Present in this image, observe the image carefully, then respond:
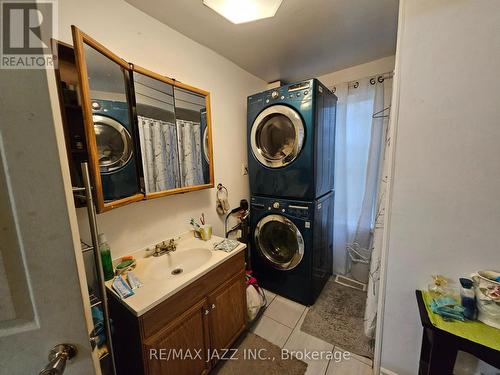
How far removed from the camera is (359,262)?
7.18ft

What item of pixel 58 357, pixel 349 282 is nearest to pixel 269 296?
pixel 349 282

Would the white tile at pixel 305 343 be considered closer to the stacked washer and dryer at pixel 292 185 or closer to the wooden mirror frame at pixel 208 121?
the stacked washer and dryer at pixel 292 185

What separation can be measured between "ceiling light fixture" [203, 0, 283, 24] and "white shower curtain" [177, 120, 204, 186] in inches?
27.8

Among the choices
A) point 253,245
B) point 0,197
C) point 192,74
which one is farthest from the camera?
point 253,245

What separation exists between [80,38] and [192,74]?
32.6 inches

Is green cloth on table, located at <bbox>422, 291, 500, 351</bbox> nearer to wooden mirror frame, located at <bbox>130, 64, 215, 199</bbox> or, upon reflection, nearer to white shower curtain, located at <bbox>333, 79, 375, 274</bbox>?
white shower curtain, located at <bbox>333, 79, 375, 274</bbox>

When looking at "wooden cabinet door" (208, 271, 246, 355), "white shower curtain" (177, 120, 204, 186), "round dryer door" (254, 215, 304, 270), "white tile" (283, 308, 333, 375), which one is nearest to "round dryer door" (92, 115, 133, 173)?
"white shower curtain" (177, 120, 204, 186)

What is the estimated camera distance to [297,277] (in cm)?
184

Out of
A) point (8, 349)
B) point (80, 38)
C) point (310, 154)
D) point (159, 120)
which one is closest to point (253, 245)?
point (310, 154)

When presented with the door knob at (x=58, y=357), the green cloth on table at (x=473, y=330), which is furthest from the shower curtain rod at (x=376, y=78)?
the door knob at (x=58, y=357)

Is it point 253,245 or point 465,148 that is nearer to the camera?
point 465,148

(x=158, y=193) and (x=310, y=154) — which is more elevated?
(x=310, y=154)

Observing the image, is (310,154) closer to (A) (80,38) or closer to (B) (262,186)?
(B) (262,186)

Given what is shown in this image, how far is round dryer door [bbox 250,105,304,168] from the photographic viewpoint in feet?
5.40
